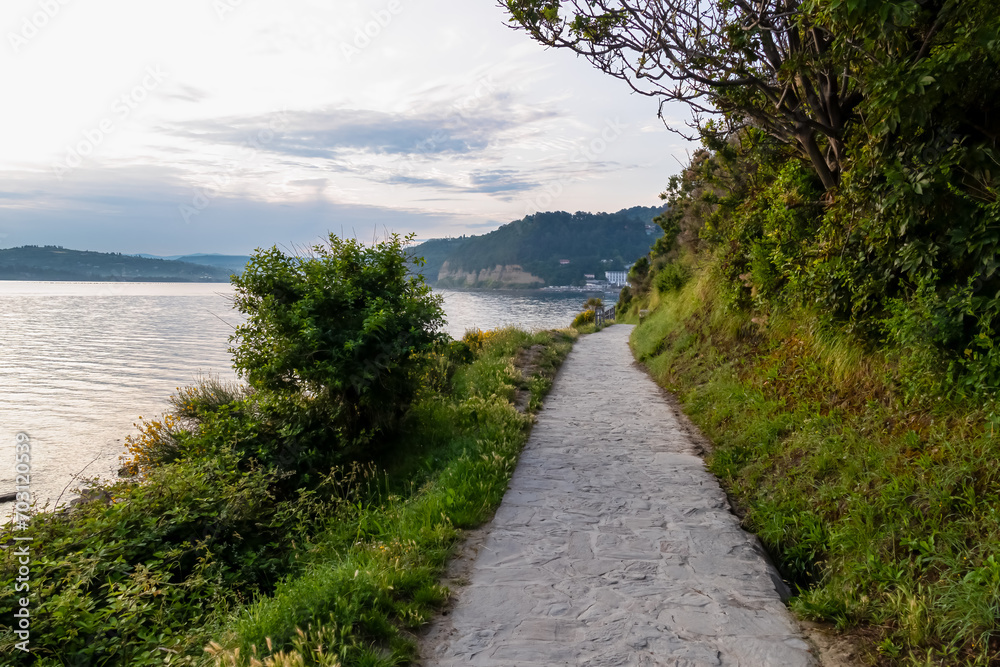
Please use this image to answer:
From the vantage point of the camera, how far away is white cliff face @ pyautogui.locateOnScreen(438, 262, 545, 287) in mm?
95312

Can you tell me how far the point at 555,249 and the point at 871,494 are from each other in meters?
92.6

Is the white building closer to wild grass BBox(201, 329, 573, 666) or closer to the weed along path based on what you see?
wild grass BBox(201, 329, 573, 666)

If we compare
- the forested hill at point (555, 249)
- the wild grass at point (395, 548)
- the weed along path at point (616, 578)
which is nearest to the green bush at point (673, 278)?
the wild grass at point (395, 548)

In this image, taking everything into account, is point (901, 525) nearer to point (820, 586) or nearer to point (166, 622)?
point (820, 586)

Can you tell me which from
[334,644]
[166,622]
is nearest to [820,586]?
[334,644]

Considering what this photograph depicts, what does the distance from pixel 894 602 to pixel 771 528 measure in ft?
4.92

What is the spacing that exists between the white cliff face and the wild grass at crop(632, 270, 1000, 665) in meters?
85.5

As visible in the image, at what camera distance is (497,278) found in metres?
99.6

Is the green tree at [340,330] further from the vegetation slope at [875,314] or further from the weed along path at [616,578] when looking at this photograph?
the vegetation slope at [875,314]

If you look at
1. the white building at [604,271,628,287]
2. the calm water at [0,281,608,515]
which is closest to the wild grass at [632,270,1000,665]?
the calm water at [0,281,608,515]

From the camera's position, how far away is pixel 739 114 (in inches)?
305

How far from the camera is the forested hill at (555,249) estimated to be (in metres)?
85.4

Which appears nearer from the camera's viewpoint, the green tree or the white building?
the green tree

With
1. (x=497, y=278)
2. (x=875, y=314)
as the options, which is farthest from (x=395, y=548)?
(x=497, y=278)
